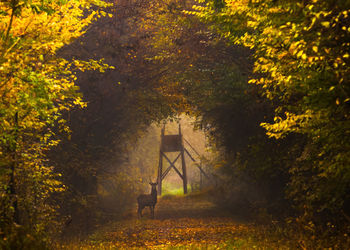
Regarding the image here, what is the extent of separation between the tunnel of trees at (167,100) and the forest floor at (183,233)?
1164 millimetres

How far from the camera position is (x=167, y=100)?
833 inches

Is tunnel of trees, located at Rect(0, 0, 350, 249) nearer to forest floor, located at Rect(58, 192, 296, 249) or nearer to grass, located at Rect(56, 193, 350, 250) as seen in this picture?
grass, located at Rect(56, 193, 350, 250)

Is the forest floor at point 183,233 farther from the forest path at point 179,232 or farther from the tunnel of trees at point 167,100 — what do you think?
the tunnel of trees at point 167,100

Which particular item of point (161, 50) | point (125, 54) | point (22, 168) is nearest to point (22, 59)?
point (22, 168)

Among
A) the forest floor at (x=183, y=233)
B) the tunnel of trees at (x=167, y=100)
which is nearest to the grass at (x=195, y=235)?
the forest floor at (x=183, y=233)

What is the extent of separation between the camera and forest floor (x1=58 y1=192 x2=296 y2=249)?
11.1 m

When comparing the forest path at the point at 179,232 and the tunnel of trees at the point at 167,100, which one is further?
the forest path at the point at 179,232

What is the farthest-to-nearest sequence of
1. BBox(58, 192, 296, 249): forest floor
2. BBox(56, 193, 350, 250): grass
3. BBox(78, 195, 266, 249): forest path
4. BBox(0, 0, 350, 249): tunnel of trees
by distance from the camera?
BBox(78, 195, 266, 249): forest path → BBox(58, 192, 296, 249): forest floor → BBox(56, 193, 350, 250): grass → BBox(0, 0, 350, 249): tunnel of trees

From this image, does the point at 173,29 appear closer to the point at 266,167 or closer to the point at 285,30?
the point at 266,167

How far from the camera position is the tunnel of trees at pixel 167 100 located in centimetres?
767

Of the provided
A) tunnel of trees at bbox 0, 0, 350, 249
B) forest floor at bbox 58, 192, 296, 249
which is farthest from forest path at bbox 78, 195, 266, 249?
tunnel of trees at bbox 0, 0, 350, 249

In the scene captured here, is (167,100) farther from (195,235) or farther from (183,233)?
(195,235)

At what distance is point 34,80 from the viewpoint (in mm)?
7273

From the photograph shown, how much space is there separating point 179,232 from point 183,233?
0.43 metres
